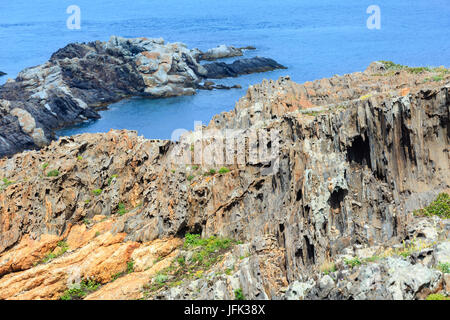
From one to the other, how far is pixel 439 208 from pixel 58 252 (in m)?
21.5

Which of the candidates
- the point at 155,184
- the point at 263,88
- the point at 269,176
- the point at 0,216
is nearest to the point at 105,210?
the point at 155,184

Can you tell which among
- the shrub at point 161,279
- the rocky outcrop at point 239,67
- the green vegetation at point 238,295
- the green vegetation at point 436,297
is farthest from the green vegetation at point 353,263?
the rocky outcrop at point 239,67

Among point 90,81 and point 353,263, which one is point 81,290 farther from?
point 90,81

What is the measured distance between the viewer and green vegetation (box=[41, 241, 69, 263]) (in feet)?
104

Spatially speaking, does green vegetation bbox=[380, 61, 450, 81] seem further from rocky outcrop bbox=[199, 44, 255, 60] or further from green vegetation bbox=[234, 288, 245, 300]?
rocky outcrop bbox=[199, 44, 255, 60]

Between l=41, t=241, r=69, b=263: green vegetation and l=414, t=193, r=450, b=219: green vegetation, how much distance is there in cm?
2021

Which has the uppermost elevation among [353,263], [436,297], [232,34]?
[232,34]

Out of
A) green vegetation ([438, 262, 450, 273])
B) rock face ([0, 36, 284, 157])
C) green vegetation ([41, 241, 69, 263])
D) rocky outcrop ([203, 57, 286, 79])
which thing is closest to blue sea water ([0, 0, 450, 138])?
rocky outcrop ([203, 57, 286, 79])

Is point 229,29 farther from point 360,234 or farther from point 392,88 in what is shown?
point 360,234

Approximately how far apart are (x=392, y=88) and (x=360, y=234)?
12.8m

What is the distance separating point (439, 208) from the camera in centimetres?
2433

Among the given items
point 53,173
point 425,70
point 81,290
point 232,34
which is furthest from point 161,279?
point 232,34

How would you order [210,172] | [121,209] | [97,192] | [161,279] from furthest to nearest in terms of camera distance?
[97,192], [121,209], [210,172], [161,279]

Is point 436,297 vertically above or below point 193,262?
above
